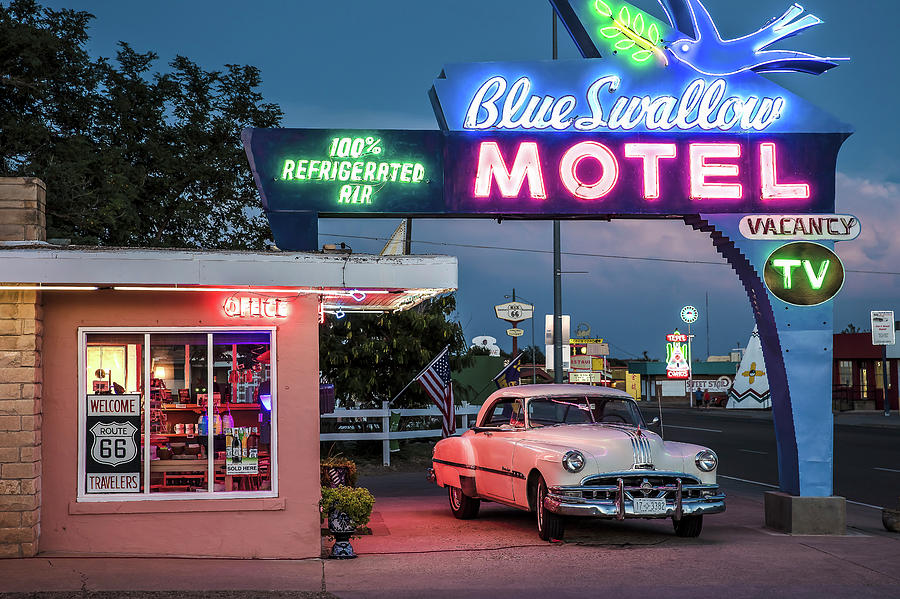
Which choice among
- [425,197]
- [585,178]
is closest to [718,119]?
[585,178]

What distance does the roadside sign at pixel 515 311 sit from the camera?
147 ft

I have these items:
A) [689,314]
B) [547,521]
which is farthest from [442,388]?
[689,314]

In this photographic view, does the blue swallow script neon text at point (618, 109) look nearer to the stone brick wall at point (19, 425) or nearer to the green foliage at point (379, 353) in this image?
the stone brick wall at point (19, 425)

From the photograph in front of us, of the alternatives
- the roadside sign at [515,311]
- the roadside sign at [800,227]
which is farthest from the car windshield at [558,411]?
the roadside sign at [515,311]

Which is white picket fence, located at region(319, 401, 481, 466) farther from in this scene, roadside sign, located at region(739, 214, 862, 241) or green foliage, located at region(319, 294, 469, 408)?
roadside sign, located at region(739, 214, 862, 241)

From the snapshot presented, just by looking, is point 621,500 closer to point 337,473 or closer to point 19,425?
point 337,473

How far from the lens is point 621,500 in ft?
38.5

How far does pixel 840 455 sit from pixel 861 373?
3657 centimetres

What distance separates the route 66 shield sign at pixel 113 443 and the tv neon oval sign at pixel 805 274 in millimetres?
7692

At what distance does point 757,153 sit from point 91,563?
924cm

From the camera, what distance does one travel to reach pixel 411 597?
9266mm

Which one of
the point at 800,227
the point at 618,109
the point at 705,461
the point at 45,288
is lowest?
the point at 705,461

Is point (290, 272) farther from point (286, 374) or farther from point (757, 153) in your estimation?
point (757, 153)

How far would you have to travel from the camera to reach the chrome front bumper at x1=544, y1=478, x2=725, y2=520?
1164 cm
